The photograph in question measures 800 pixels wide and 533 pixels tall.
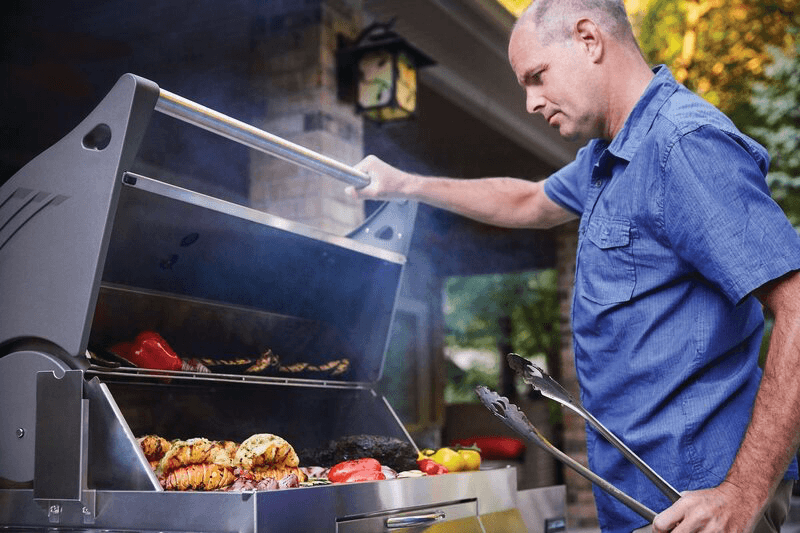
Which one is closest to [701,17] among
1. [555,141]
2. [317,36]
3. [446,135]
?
[555,141]

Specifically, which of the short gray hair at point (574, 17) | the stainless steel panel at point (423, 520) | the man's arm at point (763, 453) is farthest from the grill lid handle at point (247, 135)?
the man's arm at point (763, 453)

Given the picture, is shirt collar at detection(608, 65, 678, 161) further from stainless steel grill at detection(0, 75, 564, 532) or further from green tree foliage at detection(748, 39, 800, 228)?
green tree foliage at detection(748, 39, 800, 228)

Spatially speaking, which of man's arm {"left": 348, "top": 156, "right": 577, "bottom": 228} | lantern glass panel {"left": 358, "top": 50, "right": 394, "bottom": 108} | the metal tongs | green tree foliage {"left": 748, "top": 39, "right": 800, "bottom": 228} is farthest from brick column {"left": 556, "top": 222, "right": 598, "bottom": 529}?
the metal tongs

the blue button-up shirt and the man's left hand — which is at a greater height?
the blue button-up shirt

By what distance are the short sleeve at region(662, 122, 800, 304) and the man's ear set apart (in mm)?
338

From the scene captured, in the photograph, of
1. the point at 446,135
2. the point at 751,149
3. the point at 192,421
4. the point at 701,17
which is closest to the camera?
the point at 751,149

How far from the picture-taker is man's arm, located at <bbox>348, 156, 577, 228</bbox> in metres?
2.43

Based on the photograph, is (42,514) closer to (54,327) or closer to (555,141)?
(54,327)

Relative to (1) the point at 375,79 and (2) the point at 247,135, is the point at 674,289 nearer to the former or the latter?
(2) the point at 247,135

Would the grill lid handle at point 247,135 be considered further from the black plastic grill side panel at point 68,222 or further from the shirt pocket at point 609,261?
the shirt pocket at point 609,261

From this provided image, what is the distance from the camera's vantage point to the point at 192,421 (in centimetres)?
216

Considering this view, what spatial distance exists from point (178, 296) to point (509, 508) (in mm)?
1028

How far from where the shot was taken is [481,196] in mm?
2531

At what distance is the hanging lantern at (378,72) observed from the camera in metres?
3.72
